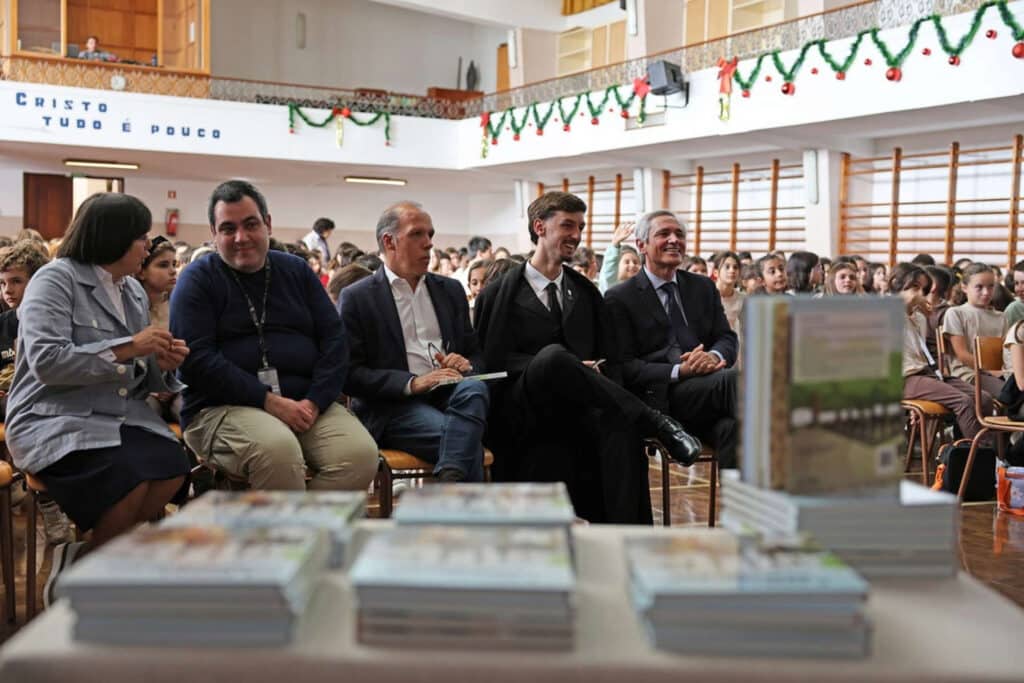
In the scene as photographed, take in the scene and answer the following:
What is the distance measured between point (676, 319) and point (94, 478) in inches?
90.1

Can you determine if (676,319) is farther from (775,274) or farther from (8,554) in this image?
(775,274)

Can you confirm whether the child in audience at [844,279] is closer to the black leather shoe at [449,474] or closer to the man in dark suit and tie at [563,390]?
the man in dark suit and tie at [563,390]

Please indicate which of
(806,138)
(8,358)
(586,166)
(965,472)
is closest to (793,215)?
(806,138)

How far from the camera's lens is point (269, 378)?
317cm

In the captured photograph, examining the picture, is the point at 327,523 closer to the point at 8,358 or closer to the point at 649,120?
the point at 8,358

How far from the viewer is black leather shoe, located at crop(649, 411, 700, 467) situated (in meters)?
3.51

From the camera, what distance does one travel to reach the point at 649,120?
13.8m

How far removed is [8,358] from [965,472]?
167 inches

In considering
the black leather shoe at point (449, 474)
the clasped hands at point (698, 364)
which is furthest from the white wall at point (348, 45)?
the black leather shoe at point (449, 474)

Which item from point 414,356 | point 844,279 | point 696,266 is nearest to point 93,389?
point 414,356

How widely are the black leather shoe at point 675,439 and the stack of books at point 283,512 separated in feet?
6.71

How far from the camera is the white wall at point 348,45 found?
20031 mm

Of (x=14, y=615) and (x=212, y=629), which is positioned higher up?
(x=212, y=629)

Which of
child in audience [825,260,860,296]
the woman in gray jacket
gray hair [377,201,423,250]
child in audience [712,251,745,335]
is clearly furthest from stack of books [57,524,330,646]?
child in audience [712,251,745,335]
